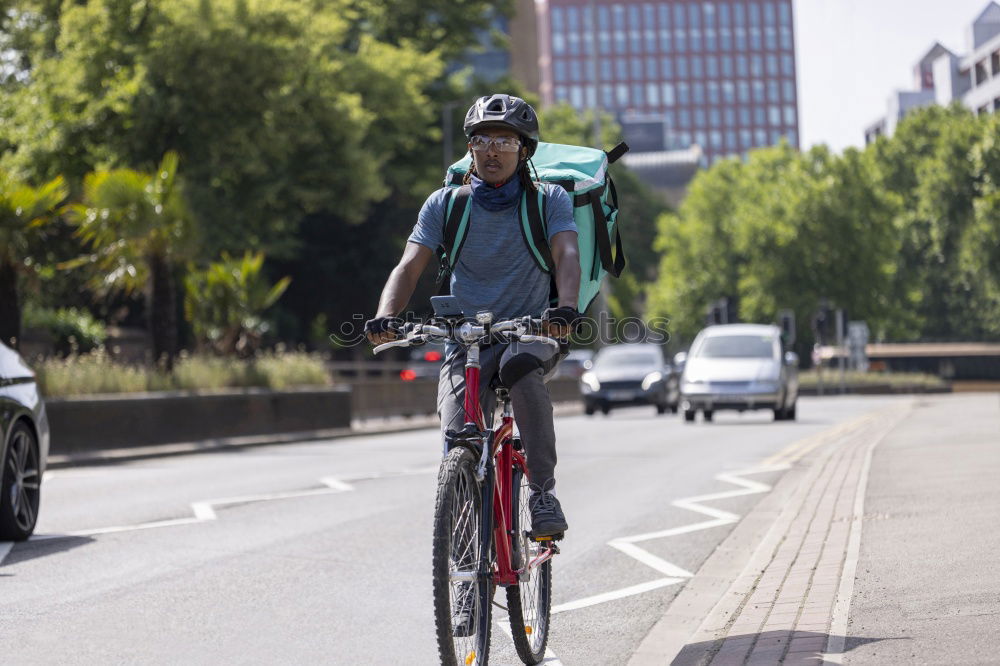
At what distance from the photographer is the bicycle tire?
529 cm

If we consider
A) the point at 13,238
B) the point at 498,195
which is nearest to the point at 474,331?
the point at 498,195

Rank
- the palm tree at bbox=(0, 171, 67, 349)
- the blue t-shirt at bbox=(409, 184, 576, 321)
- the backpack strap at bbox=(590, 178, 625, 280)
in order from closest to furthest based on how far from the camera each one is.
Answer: the blue t-shirt at bbox=(409, 184, 576, 321) < the backpack strap at bbox=(590, 178, 625, 280) < the palm tree at bbox=(0, 171, 67, 349)

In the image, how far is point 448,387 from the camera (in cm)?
526

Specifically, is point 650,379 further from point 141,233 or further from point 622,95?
point 622,95

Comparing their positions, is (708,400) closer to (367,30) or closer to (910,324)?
(367,30)

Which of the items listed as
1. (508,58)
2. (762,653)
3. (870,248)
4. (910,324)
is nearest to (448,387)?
(762,653)

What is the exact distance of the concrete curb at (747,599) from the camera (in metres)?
5.48

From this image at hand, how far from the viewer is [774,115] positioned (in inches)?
7800

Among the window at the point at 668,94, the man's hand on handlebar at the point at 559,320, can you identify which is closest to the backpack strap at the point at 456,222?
the man's hand on handlebar at the point at 559,320

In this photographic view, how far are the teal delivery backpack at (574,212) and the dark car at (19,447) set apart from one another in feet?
14.2

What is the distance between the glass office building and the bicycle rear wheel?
629 feet

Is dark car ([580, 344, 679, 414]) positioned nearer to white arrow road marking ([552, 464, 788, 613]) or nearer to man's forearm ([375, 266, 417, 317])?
white arrow road marking ([552, 464, 788, 613])

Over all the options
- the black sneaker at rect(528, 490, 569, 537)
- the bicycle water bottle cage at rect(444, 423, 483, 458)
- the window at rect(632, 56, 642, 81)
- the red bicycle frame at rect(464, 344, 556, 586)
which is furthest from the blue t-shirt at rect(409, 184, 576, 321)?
the window at rect(632, 56, 642, 81)

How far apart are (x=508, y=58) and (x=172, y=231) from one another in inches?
2995
